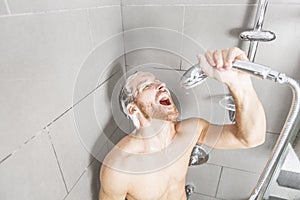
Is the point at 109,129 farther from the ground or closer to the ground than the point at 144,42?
closer to the ground

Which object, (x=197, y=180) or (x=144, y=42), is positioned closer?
(x=144, y=42)

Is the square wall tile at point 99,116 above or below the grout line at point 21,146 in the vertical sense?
below

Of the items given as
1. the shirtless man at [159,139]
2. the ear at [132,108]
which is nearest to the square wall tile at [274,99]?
the shirtless man at [159,139]

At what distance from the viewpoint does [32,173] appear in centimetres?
47

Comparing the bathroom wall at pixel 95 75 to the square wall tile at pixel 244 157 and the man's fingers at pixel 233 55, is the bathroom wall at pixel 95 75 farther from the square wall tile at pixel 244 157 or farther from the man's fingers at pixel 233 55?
the man's fingers at pixel 233 55

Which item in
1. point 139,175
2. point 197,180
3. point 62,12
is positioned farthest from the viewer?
point 197,180

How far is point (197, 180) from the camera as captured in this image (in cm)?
108

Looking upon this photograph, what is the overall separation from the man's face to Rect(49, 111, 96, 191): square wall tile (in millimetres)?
218

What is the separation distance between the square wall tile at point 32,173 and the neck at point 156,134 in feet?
0.97

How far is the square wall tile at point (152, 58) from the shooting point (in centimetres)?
84

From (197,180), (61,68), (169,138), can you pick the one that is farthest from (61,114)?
(197,180)

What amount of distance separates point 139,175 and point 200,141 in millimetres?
271

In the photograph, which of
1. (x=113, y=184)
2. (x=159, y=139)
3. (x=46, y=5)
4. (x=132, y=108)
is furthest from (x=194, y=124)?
(x=46, y=5)

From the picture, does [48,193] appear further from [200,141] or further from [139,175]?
[200,141]
